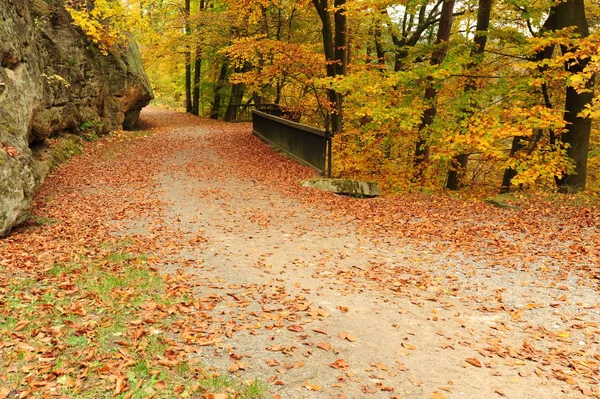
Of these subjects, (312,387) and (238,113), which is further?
(238,113)

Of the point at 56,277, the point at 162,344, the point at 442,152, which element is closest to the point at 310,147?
the point at 442,152

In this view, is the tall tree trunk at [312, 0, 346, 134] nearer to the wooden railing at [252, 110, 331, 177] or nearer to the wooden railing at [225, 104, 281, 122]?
the wooden railing at [252, 110, 331, 177]

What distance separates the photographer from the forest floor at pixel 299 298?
393 cm

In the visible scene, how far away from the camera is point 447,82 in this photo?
13391 millimetres

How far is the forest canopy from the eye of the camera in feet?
32.8

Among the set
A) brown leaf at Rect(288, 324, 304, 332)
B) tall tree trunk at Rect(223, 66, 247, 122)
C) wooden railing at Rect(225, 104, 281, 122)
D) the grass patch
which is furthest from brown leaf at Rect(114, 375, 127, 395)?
tall tree trunk at Rect(223, 66, 247, 122)

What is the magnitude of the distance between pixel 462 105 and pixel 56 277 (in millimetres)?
9709

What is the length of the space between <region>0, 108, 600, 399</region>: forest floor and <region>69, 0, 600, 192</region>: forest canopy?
178 cm

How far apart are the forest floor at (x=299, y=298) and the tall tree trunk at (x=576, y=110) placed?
143cm

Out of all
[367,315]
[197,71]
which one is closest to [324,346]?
[367,315]

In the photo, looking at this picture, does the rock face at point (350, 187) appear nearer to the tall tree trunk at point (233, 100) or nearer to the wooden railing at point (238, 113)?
the wooden railing at point (238, 113)

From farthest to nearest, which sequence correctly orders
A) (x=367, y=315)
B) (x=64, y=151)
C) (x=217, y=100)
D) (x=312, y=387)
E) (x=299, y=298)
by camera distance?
(x=217, y=100)
(x=64, y=151)
(x=299, y=298)
(x=367, y=315)
(x=312, y=387)

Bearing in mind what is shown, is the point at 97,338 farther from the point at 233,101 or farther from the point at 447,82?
the point at 233,101

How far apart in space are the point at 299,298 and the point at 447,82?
10102 mm
